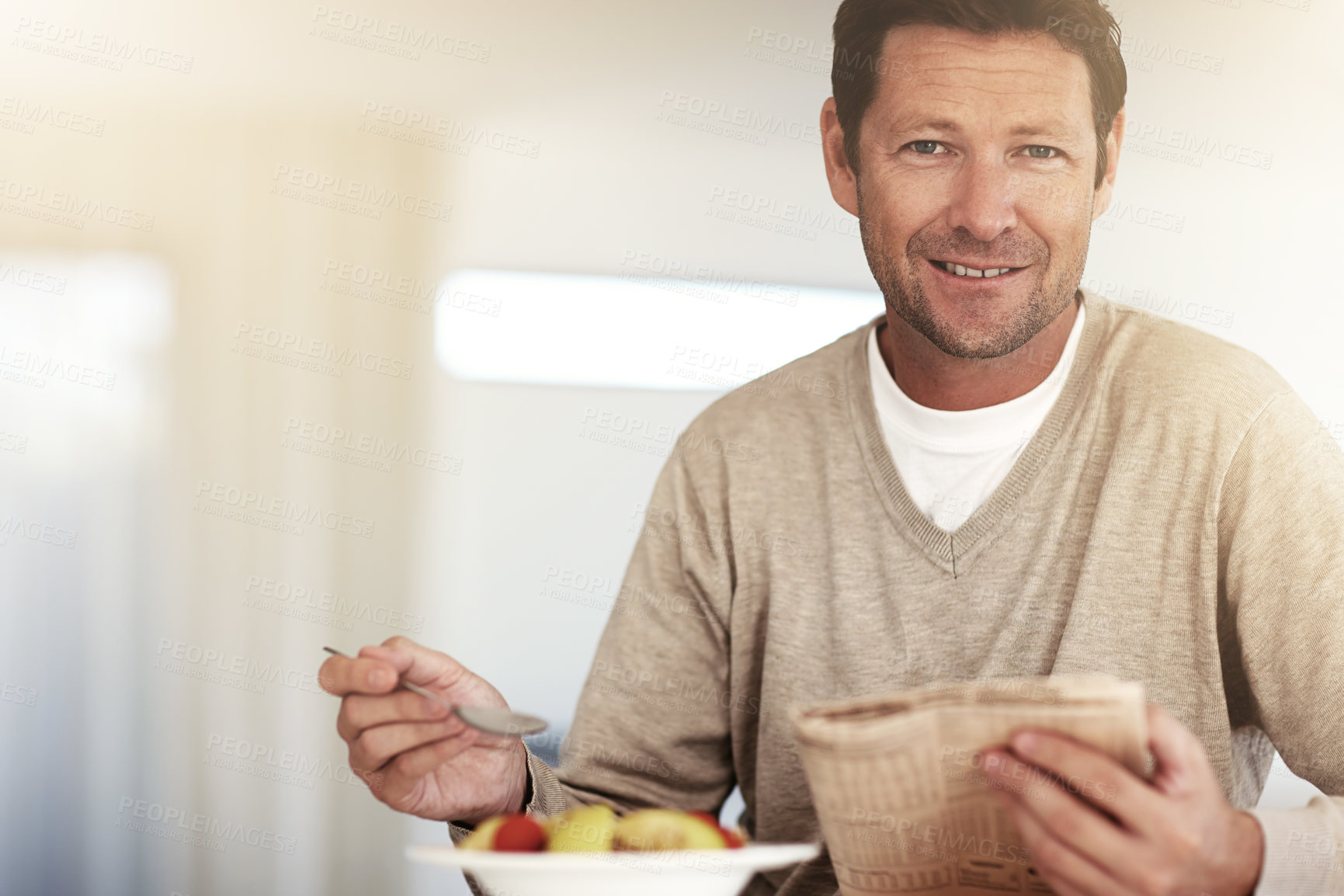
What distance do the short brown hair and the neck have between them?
0.72ft

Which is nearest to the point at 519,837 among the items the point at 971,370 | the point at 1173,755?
the point at 1173,755

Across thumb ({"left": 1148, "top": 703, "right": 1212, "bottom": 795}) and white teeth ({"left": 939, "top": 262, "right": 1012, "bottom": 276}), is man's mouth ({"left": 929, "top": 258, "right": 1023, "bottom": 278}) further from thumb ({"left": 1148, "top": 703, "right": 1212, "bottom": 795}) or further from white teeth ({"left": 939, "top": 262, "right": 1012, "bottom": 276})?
thumb ({"left": 1148, "top": 703, "right": 1212, "bottom": 795})

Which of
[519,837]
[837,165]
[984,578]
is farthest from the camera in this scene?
[837,165]

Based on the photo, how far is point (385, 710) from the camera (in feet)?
2.86

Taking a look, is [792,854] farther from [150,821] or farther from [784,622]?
[150,821]

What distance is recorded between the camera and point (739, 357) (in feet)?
6.84

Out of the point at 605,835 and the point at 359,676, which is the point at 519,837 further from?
the point at 359,676

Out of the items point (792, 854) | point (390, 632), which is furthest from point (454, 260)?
point (792, 854)

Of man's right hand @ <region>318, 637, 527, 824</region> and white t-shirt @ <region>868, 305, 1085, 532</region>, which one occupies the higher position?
white t-shirt @ <region>868, 305, 1085, 532</region>

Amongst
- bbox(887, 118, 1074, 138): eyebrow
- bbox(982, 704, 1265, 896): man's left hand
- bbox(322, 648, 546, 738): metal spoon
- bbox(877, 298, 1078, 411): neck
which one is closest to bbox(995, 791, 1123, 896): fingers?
bbox(982, 704, 1265, 896): man's left hand

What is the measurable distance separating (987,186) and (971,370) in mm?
197

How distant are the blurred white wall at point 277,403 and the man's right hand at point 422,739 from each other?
123 cm

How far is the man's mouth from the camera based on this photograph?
112 centimetres

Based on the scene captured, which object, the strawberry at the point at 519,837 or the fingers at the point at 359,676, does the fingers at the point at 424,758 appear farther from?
the strawberry at the point at 519,837
